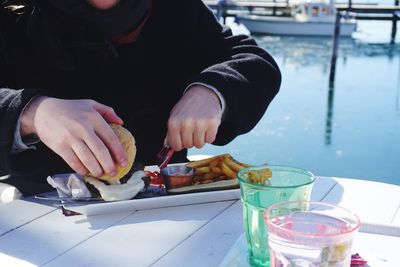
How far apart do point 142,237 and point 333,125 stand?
5.81 m

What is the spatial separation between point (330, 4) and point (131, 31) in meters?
16.0

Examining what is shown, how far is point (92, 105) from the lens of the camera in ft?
2.82

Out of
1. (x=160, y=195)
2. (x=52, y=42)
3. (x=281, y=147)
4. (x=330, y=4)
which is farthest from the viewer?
(x=330, y=4)

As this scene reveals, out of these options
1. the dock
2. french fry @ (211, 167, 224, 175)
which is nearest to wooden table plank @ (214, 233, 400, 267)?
french fry @ (211, 167, 224, 175)

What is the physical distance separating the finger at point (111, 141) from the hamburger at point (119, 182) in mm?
43

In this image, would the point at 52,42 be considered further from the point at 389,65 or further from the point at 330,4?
the point at 330,4

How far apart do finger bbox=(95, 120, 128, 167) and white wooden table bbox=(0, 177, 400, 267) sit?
11 centimetres

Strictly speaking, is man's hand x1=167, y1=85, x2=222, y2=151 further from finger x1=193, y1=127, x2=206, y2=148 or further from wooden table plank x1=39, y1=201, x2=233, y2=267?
wooden table plank x1=39, y1=201, x2=233, y2=267

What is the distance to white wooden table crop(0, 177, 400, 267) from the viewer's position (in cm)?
74

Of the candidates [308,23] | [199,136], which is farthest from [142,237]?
[308,23]

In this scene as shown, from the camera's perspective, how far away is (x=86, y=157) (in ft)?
2.71

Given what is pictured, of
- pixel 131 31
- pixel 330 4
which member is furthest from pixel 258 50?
pixel 330 4

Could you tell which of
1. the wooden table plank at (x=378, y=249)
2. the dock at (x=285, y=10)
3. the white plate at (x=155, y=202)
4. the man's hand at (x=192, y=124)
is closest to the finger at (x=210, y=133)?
the man's hand at (x=192, y=124)

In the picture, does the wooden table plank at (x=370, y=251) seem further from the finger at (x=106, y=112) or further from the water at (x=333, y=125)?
the water at (x=333, y=125)
